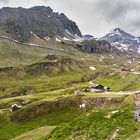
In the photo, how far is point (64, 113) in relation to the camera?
5846 inches

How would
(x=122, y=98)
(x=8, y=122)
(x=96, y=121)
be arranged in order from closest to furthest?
(x=96, y=121) → (x=122, y=98) → (x=8, y=122)

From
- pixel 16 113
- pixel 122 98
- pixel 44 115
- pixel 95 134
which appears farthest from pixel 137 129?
pixel 16 113

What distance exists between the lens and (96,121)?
44.6m

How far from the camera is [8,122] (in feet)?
511

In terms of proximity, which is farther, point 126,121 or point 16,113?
point 16,113

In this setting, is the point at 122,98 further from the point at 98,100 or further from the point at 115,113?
the point at 115,113

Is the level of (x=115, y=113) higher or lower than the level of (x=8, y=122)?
higher

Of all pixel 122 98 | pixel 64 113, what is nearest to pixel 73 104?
pixel 64 113

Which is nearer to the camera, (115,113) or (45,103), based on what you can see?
(115,113)

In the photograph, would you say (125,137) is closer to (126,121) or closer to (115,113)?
(126,121)

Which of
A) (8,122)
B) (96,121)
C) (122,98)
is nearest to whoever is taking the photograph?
(96,121)

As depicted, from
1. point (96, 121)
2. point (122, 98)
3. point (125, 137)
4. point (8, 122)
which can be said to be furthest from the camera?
→ point (8, 122)

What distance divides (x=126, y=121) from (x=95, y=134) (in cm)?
386

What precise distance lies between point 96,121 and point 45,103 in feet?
383
